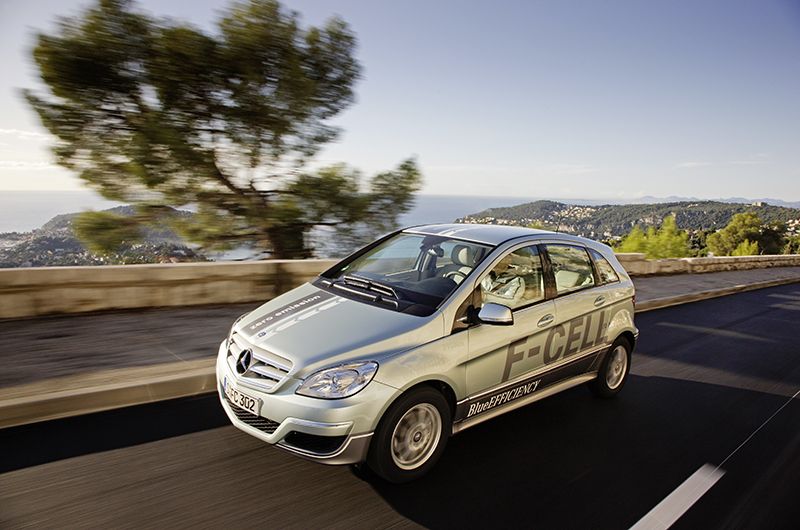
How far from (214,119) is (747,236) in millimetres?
95487

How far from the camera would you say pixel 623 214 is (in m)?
63.5

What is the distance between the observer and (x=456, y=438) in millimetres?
3939

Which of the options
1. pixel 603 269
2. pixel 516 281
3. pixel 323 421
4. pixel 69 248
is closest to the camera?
pixel 323 421

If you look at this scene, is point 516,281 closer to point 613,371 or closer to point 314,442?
point 613,371

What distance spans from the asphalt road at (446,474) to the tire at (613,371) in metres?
0.14

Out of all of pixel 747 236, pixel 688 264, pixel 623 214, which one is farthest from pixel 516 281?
pixel 747 236

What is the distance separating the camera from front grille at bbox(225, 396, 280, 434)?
3057 mm

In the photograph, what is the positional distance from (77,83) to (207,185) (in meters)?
3.04

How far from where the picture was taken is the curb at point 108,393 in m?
3.77

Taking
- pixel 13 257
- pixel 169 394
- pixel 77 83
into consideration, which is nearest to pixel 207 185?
pixel 77 83

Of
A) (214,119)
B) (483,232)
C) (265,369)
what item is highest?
(214,119)

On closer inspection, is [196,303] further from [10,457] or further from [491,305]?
A: [491,305]

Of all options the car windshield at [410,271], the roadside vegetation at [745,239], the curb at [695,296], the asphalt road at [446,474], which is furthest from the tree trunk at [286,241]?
the roadside vegetation at [745,239]

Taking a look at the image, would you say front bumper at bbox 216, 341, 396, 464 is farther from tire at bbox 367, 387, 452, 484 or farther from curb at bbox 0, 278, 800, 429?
curb at bbox 0, 278, 800, 429
